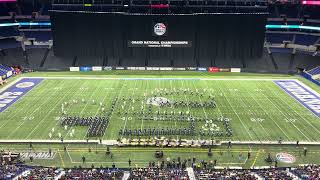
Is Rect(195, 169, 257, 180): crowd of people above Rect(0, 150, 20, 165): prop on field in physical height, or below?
above

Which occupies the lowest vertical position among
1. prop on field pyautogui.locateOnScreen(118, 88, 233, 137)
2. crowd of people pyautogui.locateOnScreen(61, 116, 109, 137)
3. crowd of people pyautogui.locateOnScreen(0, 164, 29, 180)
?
crowd of people pyautogui.locateOnScreen(61, 116, 109, 137)

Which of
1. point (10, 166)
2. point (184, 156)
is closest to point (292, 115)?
point (184, 156)

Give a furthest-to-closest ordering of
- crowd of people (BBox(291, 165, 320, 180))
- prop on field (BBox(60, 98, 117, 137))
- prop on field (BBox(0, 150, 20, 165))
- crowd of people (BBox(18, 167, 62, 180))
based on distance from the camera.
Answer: prop on field (BBox(60, 98, 117, 137)) → prop on field (BBox(0, 150, 20, 165)) → crowd of people (BBox(291, 165, 320, 180)) → crowd of people (BBox(18, 167, 62, 180))

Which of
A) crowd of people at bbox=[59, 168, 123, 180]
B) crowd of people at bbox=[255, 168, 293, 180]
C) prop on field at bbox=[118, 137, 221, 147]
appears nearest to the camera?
crowd of people at bbox=[59, 168, 123, 180]

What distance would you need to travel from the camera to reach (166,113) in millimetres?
39781

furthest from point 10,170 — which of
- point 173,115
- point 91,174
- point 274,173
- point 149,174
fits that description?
point 173,115

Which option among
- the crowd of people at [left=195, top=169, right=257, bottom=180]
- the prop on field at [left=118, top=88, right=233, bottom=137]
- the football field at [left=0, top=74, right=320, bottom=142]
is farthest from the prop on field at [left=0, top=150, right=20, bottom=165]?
the crowd of people at [left=195, top=169, right=257, bottom=180]

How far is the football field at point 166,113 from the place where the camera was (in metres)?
35.0

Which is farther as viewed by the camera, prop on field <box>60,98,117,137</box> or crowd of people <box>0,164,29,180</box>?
prop on field <box>60,98,117,137</box>

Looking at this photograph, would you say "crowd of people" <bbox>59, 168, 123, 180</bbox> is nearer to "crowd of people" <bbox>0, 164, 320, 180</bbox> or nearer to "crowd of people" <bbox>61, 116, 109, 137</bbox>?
"crowd of people" <bbox>0, 164, 320, 180</bbox>

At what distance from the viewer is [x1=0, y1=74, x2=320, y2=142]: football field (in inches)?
1377

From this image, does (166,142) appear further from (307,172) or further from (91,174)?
(307,172)

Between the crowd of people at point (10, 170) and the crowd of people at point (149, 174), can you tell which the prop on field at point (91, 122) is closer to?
the crowd of people at point (10, 170)

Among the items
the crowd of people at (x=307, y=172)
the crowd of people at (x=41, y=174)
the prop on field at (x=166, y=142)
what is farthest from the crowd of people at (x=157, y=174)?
the crowd of people at (x=307, y=172)
